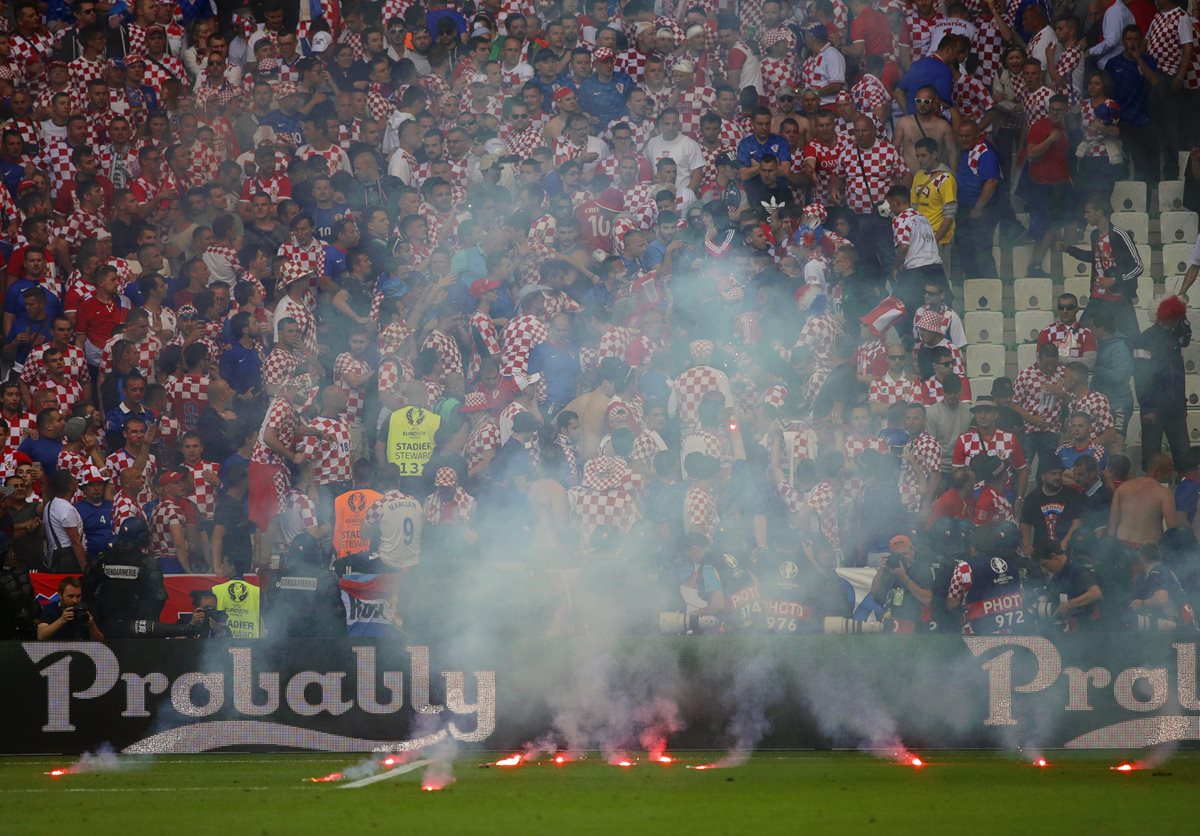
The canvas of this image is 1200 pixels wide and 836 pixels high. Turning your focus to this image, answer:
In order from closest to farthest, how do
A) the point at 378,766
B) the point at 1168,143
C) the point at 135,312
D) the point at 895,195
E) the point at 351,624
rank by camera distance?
1. the point at 378,766
2. the point at 351,624
3. the point at 135,312
4. the point at 895,195
5. the point at 1168,143

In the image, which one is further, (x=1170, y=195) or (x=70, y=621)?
(x=1170, y=195)

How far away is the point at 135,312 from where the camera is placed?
12641 millimetres

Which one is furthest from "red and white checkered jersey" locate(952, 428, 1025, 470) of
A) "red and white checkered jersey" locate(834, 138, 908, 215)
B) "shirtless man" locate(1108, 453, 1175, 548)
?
"red and white checkered jersey" locate(834, 138, 908, 215)

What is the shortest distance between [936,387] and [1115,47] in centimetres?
397

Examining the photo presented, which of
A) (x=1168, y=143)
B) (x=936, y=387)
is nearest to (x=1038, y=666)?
(x=936, y=387)

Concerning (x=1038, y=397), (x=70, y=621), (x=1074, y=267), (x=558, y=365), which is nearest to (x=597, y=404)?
(x=558, y=365)

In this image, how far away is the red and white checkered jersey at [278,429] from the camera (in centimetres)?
1195

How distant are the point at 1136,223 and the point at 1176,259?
0.49 m

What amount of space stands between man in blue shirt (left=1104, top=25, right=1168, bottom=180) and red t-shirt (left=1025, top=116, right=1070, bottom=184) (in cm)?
66

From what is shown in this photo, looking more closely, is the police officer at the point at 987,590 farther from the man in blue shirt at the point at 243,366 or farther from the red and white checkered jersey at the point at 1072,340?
the man in blue shirt at the point at 243,366

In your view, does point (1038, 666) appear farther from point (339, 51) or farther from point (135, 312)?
point (339, 51)

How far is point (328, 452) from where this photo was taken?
1204 cm

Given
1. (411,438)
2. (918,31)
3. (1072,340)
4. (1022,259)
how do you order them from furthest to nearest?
(918,31), (1022,259), (1072,340), (411,438)

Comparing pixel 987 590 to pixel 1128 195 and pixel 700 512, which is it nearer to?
pixel 700 512
